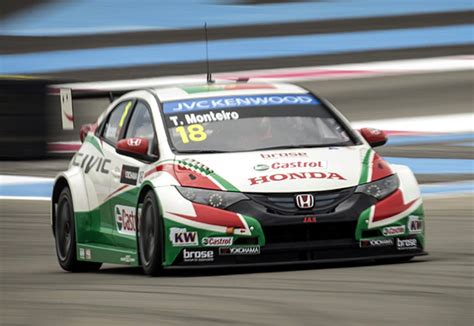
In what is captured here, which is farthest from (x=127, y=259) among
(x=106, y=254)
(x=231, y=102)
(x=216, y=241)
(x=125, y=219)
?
(x=231, y=102)

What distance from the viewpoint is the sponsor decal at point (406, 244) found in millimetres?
8984

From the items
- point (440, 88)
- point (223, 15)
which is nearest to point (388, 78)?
point (440, 88)

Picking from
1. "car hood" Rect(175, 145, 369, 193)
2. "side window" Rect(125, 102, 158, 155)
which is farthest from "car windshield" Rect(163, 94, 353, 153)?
"car hood" Rect(175, 145, 369, 193)

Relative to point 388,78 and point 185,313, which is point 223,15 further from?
point 185,313

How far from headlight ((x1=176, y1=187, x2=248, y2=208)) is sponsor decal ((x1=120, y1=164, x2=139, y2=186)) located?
72 cm

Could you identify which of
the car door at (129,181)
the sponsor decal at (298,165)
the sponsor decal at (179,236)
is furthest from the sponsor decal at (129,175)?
the sponsor decal at (298,165)

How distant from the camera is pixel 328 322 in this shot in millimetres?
6449

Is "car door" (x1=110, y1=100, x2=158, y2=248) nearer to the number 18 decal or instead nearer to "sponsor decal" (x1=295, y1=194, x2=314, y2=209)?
the number 18 decal

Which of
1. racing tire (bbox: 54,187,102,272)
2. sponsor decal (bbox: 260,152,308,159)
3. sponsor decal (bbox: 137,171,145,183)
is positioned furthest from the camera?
racing tire (bbox: 54,187,102,272)

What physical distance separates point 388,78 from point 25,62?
6294 millimetres

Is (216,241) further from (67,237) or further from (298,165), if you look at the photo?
(67,237)

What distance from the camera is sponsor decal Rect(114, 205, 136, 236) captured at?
31.1ft

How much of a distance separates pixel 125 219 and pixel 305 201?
1.48m

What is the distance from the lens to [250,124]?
382 inches
